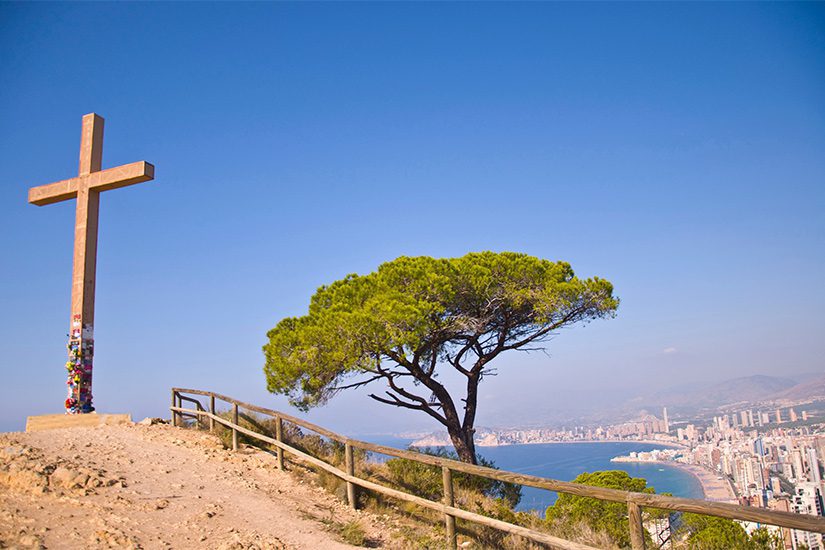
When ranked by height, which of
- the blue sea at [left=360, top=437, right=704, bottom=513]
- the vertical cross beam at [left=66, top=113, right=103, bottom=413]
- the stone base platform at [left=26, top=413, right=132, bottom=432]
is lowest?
the blue sea at [left=360, top=437, right=704, bottom=513]

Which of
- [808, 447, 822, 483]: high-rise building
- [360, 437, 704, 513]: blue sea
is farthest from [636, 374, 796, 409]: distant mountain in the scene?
[808, 447, 822, 483]: high-rise building

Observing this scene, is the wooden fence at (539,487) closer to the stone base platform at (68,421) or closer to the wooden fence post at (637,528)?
the wooden fence post at (637,528)

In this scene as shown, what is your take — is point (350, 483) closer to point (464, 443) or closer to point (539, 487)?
point (539, 487)

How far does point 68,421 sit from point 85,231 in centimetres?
387

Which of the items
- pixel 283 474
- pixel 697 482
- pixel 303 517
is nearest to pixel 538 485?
pixel 303 517

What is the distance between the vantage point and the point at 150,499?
6.72m

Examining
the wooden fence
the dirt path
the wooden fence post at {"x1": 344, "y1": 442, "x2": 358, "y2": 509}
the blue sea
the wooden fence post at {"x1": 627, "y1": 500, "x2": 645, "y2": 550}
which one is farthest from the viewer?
the blue sea

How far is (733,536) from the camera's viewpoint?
28.9 feet

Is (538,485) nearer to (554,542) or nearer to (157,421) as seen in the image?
(554,542)

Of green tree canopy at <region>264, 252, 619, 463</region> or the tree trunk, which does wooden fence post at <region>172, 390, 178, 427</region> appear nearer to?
green tree canopy at <region>264, 252, 619, 463</region>

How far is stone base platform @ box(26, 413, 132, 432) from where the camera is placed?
34.4 ft

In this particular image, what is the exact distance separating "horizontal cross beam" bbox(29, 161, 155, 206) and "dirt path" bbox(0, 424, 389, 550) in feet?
16.4

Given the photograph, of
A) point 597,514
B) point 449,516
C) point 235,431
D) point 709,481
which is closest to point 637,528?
point 449,516

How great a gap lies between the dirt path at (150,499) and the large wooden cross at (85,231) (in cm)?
138
